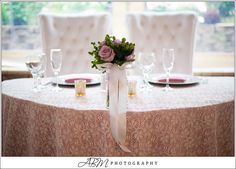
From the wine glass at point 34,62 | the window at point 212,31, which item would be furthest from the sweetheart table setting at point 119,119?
the window at point 212,31

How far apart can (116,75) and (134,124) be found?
0.68ft

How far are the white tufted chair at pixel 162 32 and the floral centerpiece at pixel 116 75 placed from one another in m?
1.24

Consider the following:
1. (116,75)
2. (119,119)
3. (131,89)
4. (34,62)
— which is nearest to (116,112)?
(119,119)

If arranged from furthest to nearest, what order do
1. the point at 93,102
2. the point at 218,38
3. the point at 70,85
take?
the point at 218,38, the point at 70,85, the point at 93,102

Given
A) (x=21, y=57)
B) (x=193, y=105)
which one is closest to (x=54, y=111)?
(x=193, y=105)

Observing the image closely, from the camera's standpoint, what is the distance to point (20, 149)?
1700mm

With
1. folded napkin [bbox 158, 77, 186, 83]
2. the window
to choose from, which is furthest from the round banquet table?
the window

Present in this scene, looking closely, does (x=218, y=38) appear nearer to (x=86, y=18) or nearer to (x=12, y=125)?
(x=86, y=18)

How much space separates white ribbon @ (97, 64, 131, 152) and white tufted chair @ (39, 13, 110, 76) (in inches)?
47.6

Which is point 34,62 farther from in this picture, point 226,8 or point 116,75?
point 226,8

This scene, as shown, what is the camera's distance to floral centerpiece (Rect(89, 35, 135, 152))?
1.38 meters

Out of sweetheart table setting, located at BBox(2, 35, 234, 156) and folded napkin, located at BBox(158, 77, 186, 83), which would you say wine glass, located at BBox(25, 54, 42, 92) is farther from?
Answer: folded napkin, located at BBox(158, 77, 186, 83)

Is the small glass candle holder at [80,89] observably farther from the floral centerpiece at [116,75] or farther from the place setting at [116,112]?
the floral centerpiece at [116,75]

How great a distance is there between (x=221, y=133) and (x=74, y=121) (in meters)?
0.63
